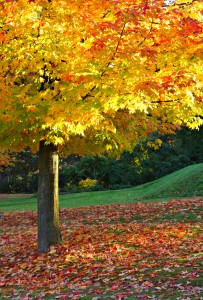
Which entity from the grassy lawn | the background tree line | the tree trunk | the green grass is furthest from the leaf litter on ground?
the background tree line

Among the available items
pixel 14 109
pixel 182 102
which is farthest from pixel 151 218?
pixel 14 109

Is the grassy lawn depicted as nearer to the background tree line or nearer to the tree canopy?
the tree canopy

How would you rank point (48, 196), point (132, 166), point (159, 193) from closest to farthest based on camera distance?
point (48, 196) → point (159, 193) → point (132, 166)

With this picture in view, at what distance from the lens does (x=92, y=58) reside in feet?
27.6

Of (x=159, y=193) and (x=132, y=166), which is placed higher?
(x=132, y=166)

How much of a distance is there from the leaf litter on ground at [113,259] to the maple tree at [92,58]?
2734 millimetres

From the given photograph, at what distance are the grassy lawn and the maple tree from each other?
8.96 feet

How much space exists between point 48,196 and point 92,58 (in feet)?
13.9

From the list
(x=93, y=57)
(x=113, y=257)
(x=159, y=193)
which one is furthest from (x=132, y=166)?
(x=93, y=57)

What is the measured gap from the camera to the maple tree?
317 inches

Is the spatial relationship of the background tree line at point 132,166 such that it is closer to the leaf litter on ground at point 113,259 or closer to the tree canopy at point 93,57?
the leaf litter on ground at point 113,259

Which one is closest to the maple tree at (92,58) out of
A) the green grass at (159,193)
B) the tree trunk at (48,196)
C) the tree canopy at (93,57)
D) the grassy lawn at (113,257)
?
the tree canopy at (93,57)

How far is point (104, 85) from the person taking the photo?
26.4 ft

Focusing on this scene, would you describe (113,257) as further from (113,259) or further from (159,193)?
(159,193)
